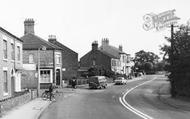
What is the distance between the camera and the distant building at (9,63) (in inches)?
1135

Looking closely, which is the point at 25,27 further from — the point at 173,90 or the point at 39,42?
the point at 173,90

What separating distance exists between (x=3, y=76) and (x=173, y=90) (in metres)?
15.9

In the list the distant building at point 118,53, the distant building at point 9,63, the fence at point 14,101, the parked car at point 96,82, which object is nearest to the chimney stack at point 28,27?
the parked car at point 96,82

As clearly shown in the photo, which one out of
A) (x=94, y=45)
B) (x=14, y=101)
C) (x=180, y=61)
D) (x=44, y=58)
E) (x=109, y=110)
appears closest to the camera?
(x=109, y=110)

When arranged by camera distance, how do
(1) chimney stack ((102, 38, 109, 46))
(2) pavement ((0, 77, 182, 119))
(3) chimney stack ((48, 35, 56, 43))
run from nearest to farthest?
(2) pavement ((0, 77, 182, 119)) < (3) chimney stack ((48, 35, 56, 43)) < (1) chimney stack ((102, 38, 109, 46))

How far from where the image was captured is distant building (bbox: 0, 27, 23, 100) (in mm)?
28825

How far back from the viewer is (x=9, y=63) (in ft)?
105

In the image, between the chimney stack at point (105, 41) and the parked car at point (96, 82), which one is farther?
the chimney stack at point (105, 41)

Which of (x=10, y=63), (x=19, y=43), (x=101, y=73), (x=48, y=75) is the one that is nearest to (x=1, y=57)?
(x=10, y=63)

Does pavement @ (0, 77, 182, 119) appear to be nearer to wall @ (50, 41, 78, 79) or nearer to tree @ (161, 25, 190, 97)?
tree @ (161, 25, 190, 97)

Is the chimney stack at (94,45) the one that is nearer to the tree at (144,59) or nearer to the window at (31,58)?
the window at (31,58)

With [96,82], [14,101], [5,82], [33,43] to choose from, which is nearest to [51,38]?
[33,43]

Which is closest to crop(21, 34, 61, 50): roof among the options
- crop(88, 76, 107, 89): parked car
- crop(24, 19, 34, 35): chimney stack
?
crop(24, 19, 34, 35): chimney stack

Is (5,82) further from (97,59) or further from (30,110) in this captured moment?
(97,59)
